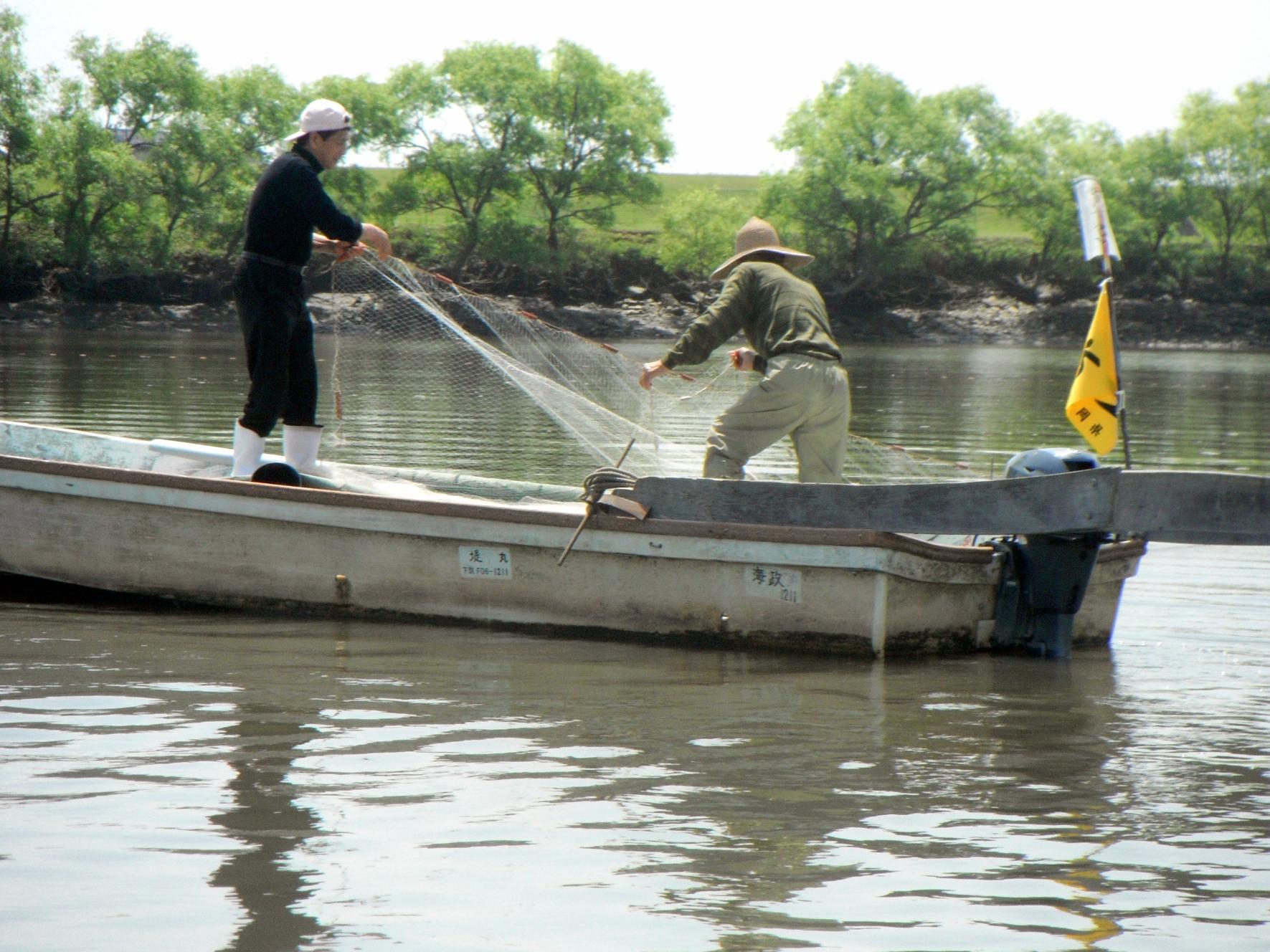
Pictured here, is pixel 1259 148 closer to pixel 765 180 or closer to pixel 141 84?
pixel 765 180

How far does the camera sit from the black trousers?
688cm

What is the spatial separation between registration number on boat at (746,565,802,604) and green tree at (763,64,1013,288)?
6471 cm

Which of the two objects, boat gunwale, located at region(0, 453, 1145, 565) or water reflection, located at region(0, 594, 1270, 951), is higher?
boat gunwale, located at region(0, 453, 1145, 565)

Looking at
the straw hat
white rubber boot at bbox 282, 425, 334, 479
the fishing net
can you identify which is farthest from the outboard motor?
white rubber boot at bbox 282, 425, 334, 479

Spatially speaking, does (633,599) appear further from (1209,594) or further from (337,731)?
(1209,594)

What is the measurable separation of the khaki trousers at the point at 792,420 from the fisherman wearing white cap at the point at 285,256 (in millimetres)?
1931

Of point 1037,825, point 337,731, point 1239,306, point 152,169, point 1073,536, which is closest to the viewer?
point 1037,825

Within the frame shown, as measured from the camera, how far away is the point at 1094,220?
671 cm

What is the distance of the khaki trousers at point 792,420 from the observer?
6.59 metres

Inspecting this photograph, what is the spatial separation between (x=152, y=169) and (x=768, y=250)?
191 ft

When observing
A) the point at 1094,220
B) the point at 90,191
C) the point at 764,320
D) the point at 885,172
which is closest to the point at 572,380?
the point at 764,320

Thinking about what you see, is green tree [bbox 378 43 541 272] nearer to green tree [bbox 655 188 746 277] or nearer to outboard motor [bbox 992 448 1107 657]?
green tree [bbox 655 188 746 277]

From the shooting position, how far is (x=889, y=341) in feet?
205

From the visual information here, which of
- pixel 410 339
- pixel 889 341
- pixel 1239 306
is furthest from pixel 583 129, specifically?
pixel 410 339
